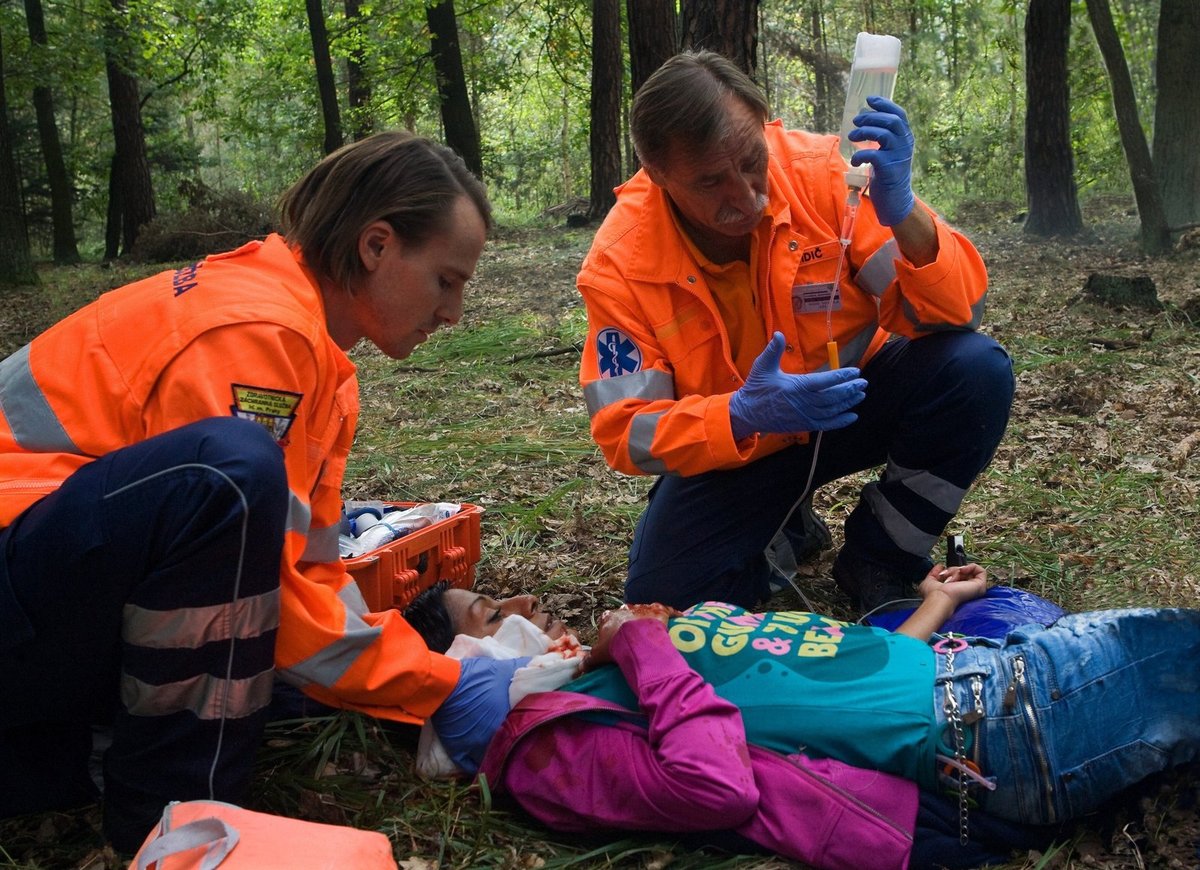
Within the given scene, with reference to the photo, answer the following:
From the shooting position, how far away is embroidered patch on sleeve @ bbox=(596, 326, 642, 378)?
8.77 ft

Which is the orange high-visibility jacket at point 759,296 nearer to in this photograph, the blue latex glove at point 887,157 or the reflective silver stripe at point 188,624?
the blue latex glove at point 887,157

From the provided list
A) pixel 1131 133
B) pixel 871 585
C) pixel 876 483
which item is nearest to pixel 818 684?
pixel 871 585

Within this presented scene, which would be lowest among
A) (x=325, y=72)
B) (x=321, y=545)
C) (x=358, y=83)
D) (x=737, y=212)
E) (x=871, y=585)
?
(x=871, y=585)

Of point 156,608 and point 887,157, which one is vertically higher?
point 887,157

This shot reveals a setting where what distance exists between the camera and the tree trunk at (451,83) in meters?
14.3

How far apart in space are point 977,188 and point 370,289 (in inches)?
655

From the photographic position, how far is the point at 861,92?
8.73 ft

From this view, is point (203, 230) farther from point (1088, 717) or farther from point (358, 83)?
point (1088, 717)

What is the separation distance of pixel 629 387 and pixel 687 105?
2.29 feet

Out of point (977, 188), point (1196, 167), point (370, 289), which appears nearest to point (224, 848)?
point (370, 289)

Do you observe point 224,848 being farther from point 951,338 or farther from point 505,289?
point 505,289

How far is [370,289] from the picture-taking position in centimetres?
211

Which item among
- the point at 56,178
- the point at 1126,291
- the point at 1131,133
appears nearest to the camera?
the point at 1126,291

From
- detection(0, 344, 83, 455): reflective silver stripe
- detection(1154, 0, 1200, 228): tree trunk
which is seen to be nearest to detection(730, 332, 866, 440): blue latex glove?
detection(0, 344, 83, 455): reflective silver stripe
